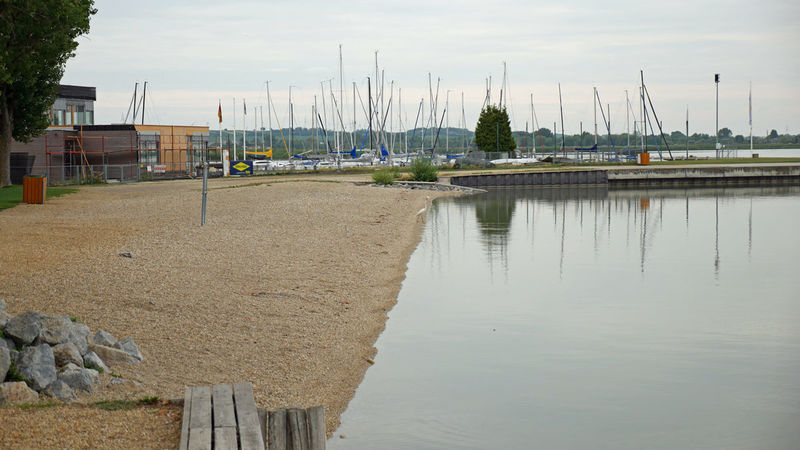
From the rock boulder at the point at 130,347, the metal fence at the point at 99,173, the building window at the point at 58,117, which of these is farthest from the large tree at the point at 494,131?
the rock boulder at the point at 130,347

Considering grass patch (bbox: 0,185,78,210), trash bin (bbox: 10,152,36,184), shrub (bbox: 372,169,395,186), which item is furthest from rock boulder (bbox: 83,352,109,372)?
trash bin (bbox: 10,152,36,184)

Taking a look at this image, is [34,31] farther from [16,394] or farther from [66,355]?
[16,394]

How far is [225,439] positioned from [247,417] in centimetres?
44

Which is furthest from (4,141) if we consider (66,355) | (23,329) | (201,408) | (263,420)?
(263,420)

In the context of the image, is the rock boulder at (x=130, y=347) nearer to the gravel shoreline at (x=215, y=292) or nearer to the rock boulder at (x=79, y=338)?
the gravel shoreline at (x=215, y=292)

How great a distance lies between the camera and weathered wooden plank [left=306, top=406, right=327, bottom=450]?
684 cm

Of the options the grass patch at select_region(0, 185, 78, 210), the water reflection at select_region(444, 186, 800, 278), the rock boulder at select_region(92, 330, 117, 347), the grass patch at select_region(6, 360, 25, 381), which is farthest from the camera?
the grass patch at select_region(0, 185, 78, 210)

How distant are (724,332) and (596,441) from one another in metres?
6.09

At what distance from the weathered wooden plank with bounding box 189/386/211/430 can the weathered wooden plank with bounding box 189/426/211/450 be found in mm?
68

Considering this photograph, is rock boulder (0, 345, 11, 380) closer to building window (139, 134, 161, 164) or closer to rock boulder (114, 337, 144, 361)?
rock boulder (114, 337, 144, 361)

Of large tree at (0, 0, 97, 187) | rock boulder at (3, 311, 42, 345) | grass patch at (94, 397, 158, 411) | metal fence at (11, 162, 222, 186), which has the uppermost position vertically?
large tree at (0, 0, 97, 187)

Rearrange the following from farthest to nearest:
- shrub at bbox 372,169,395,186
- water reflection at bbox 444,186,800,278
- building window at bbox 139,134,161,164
→ building window at bbox 139,134,161,164, shrub at bbox 372,169,395,186, water reflection at bbox 444,186,800,278

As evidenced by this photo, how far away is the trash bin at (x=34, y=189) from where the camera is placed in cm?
2947

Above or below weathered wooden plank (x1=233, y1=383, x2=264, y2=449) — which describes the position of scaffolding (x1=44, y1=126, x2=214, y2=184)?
above
